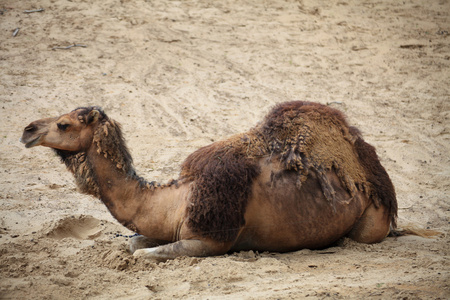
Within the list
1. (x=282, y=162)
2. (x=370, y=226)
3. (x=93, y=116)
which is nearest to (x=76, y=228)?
(x=93, y=116)

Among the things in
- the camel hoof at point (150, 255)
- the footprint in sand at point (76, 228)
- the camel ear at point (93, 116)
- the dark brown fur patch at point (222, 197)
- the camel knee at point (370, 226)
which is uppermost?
the camel ear at point (93, 116)

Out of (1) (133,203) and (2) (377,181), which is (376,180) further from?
(1) (133,203)

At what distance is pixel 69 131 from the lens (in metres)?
4.89

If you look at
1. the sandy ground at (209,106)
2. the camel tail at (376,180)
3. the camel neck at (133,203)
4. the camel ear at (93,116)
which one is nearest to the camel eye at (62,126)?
the camel ear at (93,116)

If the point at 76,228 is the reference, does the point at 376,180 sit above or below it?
above

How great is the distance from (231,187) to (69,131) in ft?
5.53

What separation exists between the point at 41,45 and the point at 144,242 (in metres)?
7.90

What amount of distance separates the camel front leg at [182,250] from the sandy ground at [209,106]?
0.46 ft

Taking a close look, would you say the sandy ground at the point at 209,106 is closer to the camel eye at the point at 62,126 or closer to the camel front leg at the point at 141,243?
the camel front leg at the point at 141,243

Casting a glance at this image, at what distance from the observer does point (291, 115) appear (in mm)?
5117

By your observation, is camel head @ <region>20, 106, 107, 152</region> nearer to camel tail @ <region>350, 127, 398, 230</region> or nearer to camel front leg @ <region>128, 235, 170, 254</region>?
camel front leg @ <region>128, 235, 170, 254</region>

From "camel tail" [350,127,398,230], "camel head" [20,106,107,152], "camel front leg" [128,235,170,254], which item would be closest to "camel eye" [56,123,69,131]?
"camel head" [20,106,107,152]

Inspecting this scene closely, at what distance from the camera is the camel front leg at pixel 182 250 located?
468cm

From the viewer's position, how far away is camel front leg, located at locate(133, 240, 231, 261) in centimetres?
468
